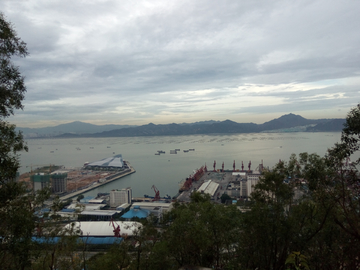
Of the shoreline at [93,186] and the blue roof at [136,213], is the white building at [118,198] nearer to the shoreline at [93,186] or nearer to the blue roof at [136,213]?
the blue roof at [136,213]

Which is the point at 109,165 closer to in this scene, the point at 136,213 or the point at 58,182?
the point at 58,182

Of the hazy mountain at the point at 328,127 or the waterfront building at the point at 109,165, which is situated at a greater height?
the hazy mountain at the point at 328,127

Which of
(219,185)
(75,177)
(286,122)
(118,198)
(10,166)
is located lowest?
(219,185)

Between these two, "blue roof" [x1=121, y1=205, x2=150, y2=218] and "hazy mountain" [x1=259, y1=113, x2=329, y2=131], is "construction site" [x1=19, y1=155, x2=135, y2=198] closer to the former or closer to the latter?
"blue roof" [x1=121, y1=205, x2=150, y2=218]

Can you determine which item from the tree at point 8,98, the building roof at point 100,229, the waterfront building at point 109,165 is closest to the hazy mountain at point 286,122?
the waterfront building at point 109,165

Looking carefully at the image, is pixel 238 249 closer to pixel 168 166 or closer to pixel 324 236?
pixel 324 236

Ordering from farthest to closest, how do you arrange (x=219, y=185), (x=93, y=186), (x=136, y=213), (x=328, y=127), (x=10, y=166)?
(x=328, y=127) < (x=93, y=186) < (x=219, y=185) < (x=136, y=213) < (x=10, y=166)

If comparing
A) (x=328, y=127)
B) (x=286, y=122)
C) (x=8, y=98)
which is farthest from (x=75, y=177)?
(x=286, y=122)

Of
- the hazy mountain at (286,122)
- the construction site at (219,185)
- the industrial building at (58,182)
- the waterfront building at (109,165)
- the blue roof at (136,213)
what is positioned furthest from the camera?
the hazy mountain at (286,122)

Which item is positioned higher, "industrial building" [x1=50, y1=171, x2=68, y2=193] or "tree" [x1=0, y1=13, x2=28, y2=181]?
"tree" [x1=0, y1=13, x2=28, y2=181]

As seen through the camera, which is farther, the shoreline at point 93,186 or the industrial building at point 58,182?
the industrial building at point 58,182

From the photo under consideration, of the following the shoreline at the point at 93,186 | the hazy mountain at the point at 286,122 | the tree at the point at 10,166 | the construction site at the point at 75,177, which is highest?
the hazy mountain at the point at 286,122

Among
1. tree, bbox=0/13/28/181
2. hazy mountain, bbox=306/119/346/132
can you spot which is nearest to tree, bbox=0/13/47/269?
tree, bbox=0/13/28/181
